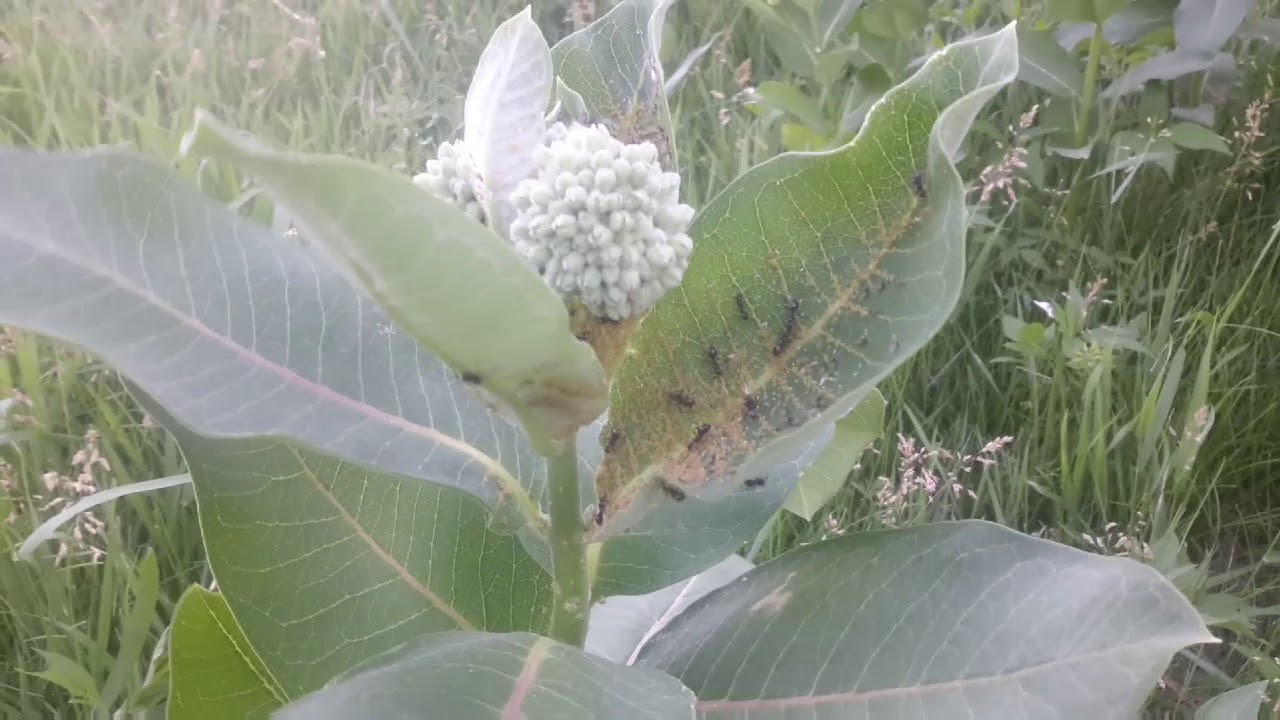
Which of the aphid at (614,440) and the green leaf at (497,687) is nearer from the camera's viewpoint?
the green leaf at (497,687)

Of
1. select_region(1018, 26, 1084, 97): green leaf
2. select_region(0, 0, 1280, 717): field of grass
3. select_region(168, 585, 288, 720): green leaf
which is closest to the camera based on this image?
select_region(168, 585, 288, 720): green leaf

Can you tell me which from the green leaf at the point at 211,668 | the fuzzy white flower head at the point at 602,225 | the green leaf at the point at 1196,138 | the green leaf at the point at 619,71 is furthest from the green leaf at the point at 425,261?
the green leaf at the point at 1196,138

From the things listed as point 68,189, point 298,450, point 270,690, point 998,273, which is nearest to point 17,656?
point 270,690

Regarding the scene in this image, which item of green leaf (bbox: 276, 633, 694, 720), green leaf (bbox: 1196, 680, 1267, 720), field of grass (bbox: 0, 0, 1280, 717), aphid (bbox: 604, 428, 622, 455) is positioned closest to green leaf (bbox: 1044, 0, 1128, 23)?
field of grass (bbox: 0, 0, 1280, 717)

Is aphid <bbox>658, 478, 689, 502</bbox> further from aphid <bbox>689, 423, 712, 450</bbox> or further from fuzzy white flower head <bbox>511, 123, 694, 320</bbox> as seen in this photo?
fuzzy white flower head <bbox>511, 123, 694, 320</bbox>

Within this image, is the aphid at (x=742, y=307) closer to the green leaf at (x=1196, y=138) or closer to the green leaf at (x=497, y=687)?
the green leaf at (x=497, y=687)
